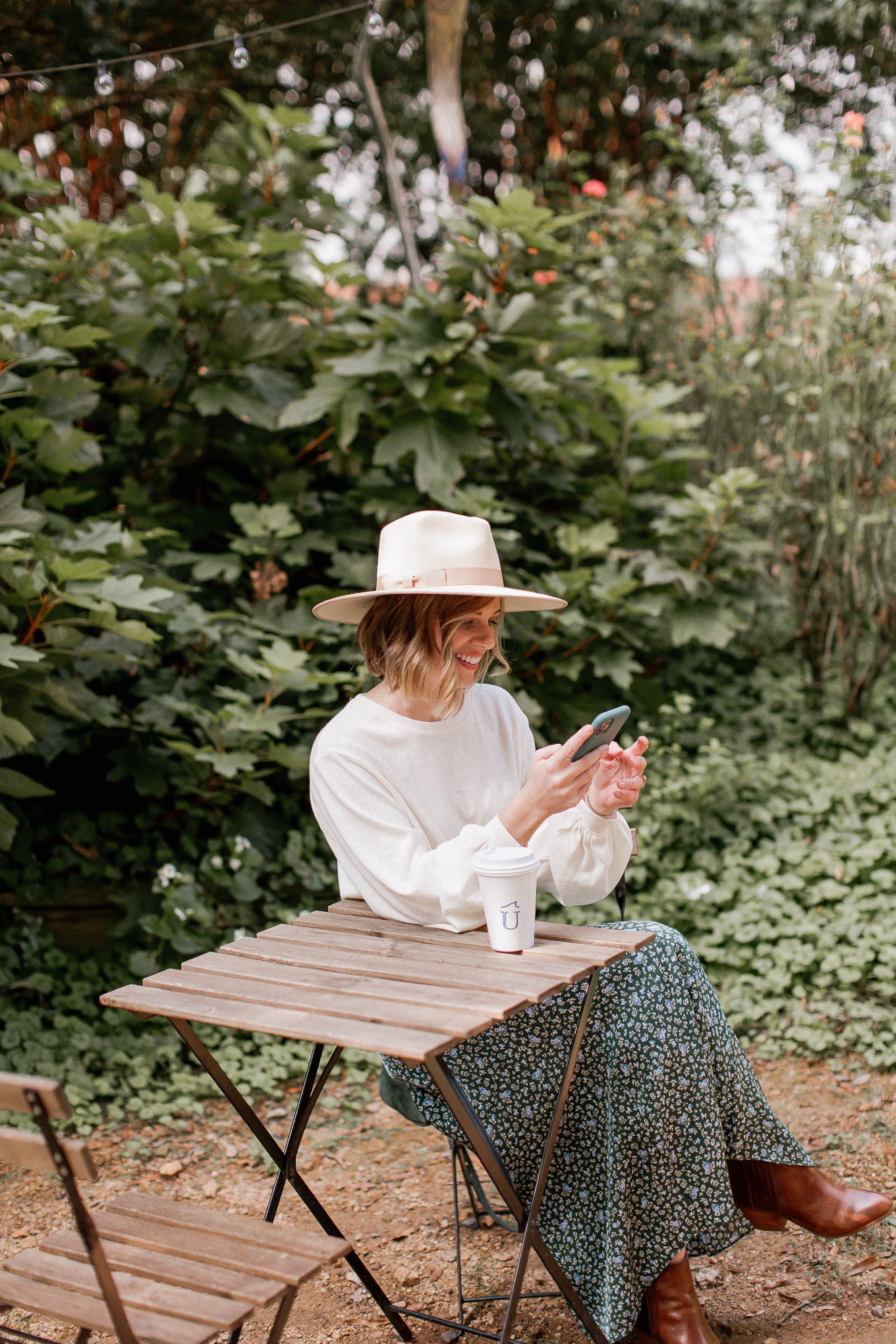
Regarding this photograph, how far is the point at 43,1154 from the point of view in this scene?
48.4 inches

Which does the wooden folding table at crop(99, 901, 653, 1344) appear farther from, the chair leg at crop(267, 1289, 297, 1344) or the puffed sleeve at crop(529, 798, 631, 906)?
the chair leg at crop(267, 1289, 297, 1344)

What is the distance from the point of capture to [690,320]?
553cm

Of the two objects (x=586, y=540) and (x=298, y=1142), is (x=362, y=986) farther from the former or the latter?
(x=586, y=540)

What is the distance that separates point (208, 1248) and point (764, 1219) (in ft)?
3.65

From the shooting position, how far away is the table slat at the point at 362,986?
1.51 metres

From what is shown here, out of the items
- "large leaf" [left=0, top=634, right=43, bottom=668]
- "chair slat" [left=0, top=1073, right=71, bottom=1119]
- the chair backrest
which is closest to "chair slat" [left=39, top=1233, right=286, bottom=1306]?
the chair backrest

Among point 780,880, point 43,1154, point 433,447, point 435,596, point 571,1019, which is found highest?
point 433,447

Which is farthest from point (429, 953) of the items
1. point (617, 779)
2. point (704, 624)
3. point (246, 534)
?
point (704, 624)

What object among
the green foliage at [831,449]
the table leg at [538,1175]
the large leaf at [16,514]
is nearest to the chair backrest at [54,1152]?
the table leg at [538,1175]

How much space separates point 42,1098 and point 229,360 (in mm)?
3183

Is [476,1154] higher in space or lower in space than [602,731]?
lower

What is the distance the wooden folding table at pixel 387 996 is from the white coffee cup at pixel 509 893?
28mm

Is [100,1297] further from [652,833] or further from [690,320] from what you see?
[690,320]

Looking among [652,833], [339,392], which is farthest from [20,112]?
[652,833]
